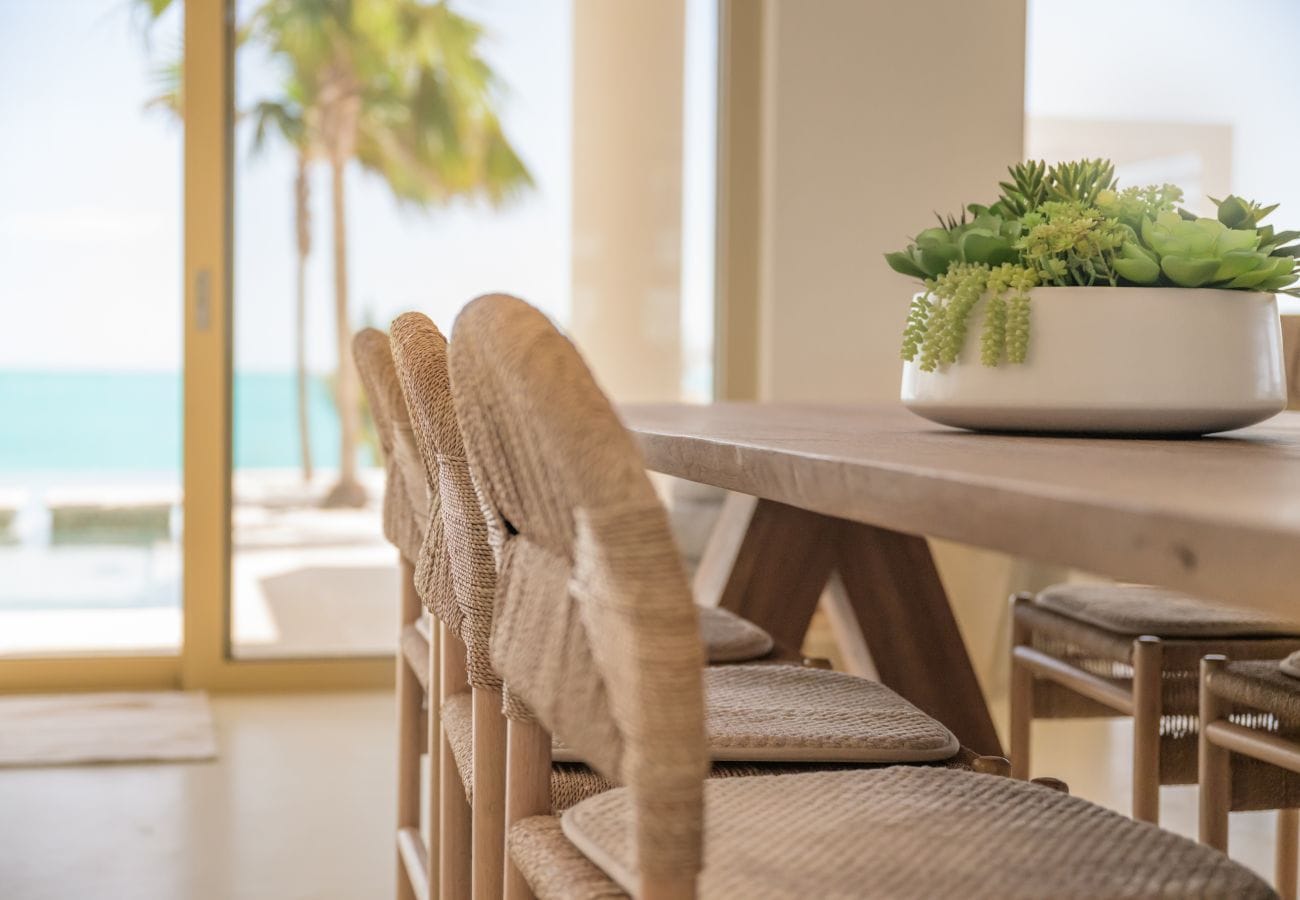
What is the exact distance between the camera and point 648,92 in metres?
4.21

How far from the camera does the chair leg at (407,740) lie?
1.96 metres

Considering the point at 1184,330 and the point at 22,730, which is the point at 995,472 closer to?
the point at 1184,330

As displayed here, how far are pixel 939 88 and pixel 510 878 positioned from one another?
3463mm

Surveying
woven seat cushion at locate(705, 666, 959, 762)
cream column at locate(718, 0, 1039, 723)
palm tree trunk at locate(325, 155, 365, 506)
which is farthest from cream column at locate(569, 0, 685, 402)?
woven seat cushion at locate(705, 666, 959, 762)

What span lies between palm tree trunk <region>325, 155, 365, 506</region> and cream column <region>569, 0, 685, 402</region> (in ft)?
2.07

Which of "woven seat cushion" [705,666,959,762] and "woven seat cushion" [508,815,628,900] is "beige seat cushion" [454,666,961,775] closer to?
"woven seat cushion" [705,666,959,762]

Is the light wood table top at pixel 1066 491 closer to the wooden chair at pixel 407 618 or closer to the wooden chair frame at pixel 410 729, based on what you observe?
the wooden chair at pixel 407 618

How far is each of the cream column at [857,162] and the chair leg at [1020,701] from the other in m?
1.94

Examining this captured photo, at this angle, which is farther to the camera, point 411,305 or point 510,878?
point 411,305

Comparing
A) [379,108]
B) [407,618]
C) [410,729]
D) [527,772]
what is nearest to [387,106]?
[379,108]

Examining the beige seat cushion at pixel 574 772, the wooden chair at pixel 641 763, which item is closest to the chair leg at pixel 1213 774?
the beige seat cushion at pixel 574 772

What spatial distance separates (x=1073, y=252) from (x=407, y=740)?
1.12 metres

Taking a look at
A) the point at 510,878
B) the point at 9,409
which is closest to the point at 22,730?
the point at 9,409

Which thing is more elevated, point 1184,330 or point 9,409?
point 1184,330
